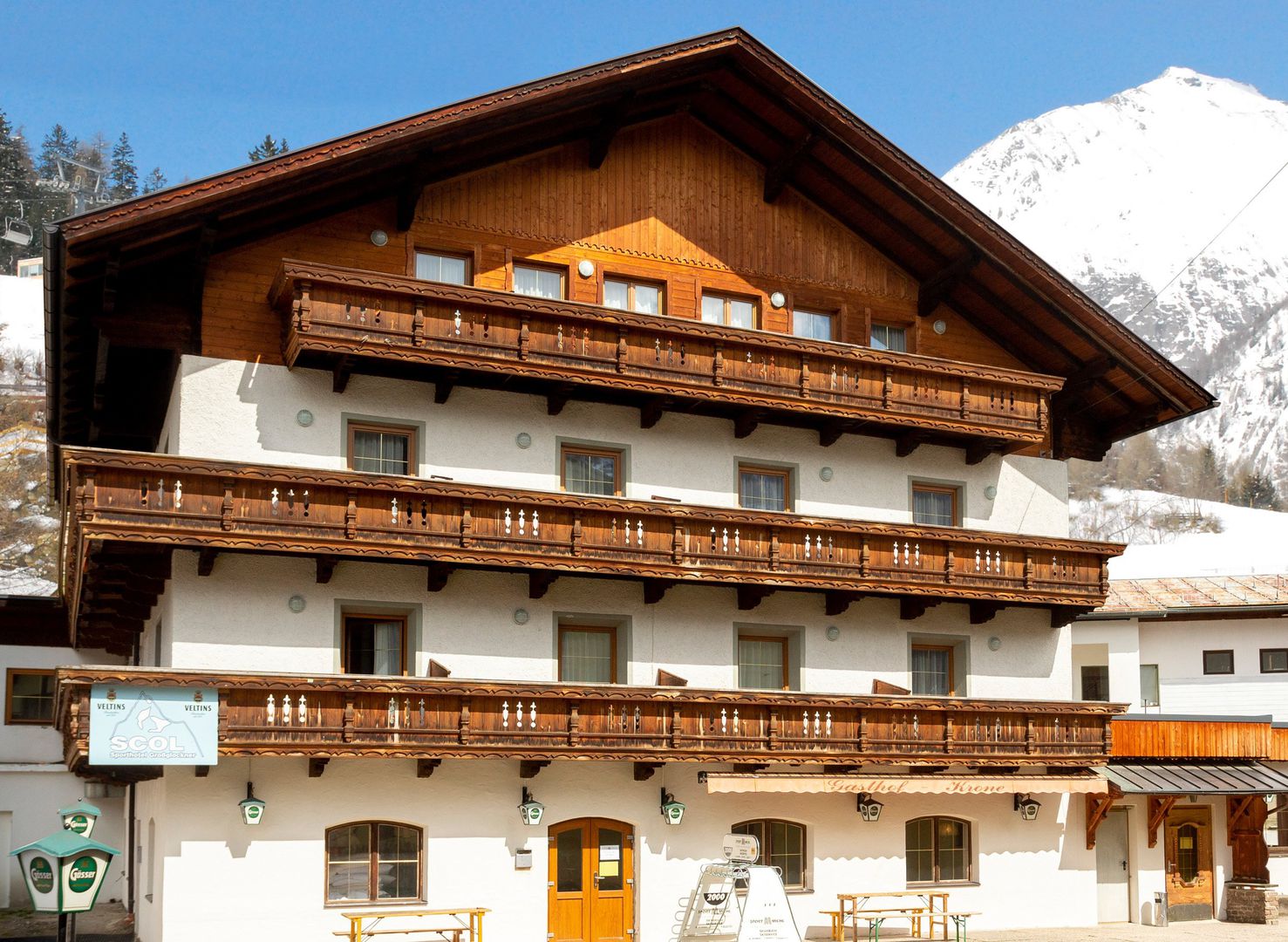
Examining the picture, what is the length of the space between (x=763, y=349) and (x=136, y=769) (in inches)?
498

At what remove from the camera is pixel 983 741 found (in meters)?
28.2

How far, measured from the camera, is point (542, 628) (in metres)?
26.4

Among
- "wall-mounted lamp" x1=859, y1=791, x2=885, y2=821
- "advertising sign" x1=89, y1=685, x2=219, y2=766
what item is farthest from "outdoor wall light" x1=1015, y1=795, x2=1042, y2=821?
"advertising sign" x1=89, y1=685, x2=219, y2=766

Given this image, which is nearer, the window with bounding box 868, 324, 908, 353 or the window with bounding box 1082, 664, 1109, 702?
the window with bounding box 868, 324, 908, 353

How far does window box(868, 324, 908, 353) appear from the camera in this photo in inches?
1208

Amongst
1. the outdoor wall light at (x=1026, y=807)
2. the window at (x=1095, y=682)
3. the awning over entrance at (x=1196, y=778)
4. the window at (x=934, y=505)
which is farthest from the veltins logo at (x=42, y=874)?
the window at (x=1095, y=682)

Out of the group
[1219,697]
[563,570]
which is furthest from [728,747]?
[1219,697]

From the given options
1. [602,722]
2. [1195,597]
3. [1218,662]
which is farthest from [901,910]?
[1195,597]

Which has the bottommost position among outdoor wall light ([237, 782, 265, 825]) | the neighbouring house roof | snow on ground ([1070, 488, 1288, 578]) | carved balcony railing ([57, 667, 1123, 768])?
outdoor wall light ([237, 782, 265, 825])

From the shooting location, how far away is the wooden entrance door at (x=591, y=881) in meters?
25.9

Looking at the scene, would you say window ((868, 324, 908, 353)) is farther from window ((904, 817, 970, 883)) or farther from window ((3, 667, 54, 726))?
window ((3, 667, 54, 726))

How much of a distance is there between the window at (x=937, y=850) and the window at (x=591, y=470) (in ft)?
27.4

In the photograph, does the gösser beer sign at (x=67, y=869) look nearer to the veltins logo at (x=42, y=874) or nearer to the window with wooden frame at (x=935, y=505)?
the veltins logo at (x=42, y=874)

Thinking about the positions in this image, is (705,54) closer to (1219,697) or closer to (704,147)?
(704,147)
